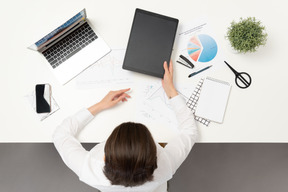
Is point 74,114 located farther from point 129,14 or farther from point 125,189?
point 129,14

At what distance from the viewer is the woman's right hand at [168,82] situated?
0.94m

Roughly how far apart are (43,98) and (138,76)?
0.41m

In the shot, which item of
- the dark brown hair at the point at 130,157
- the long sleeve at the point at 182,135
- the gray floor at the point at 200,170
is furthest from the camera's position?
the gray floor at the point at 200,170

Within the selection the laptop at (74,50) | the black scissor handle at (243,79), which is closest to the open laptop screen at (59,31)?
the laptop at (74,50)

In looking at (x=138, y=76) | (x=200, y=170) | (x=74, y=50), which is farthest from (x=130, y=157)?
(x=200, y=170)

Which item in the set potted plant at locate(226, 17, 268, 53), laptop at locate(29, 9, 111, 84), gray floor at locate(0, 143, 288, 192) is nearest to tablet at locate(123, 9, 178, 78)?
laptop at locate(29, 9, 111, 84)

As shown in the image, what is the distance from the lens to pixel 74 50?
100 centimetres

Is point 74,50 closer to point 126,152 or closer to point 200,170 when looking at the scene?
point 126,152

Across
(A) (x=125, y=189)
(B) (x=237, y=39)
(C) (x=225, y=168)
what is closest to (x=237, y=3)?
(B) (x=237, y=39)

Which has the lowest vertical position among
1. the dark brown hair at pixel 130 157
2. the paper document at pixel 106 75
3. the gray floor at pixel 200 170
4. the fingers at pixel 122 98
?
the gray floor at pixel 200 170

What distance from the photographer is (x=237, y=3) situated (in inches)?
40.9

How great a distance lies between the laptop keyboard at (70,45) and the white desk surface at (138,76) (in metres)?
0.04

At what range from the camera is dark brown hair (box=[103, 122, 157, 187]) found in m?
0.63

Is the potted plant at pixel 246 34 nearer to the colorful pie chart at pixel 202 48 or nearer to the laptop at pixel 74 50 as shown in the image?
the colorful pie chart at pixel 202 48
